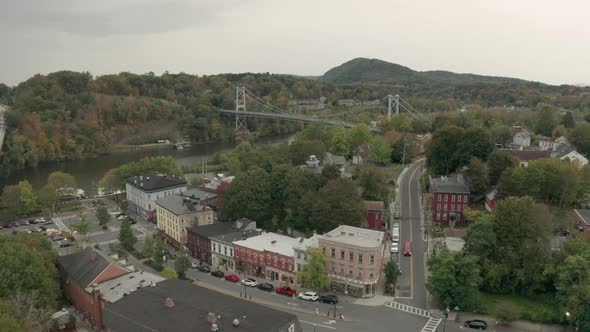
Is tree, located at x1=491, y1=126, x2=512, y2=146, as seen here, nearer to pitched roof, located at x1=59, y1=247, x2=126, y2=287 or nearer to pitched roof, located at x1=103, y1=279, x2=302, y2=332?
pitched roof, located at x1=103, y1=279, x2=302, y2=332

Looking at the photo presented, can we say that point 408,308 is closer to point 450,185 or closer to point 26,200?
point 450,185

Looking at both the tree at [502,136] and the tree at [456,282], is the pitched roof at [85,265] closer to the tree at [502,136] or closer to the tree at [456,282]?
the tree at [456,282]

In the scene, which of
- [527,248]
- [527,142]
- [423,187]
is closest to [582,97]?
[527,142]

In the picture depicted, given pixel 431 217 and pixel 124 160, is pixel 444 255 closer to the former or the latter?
pixel 431 217

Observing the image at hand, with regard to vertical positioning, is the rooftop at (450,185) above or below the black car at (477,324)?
above

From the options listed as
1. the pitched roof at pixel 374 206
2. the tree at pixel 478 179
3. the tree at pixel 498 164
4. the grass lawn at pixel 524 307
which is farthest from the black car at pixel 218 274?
the tree at pixel 498 164

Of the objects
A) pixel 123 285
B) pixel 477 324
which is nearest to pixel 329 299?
pixel 477 324

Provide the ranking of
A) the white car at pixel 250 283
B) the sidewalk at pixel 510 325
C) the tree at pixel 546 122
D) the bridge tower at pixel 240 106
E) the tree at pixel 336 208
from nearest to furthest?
1. the sidewalk at pixel 510 325
2. the white car at pixel 250 283
3. the tree at pixel 336 208
4. the tree at pixel 546 122
5. the bridge tower at pixel 240 106

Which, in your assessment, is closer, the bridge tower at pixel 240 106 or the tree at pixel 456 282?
the tree at pixel 456 282

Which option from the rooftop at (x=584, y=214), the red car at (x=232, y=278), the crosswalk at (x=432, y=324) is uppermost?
the rooftop at (x=584, y=214)
